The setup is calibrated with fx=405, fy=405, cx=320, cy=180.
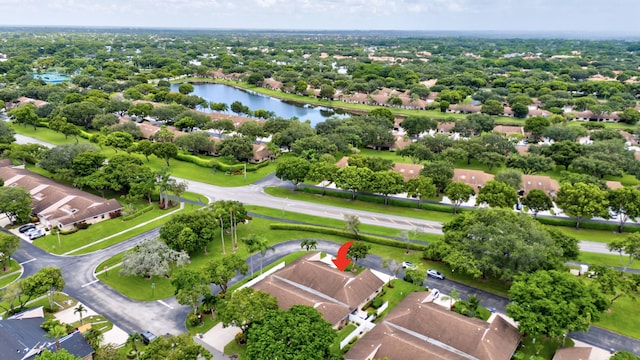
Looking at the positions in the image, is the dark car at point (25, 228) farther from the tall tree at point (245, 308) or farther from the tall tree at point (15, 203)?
the tall tree at point (245, 308)

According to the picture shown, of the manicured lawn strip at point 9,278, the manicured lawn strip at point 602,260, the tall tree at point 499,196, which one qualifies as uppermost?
the tall tree at point 499,196

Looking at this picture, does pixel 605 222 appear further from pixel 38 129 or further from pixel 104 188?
pixel 38 129

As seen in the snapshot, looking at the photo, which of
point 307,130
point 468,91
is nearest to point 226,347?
point 307,130

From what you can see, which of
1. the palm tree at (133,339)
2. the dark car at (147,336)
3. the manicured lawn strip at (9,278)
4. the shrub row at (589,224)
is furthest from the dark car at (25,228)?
the shrub row at (589,224)

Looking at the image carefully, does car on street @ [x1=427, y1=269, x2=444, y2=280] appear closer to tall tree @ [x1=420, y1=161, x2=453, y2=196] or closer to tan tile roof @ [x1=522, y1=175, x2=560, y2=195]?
tall tree @ [x1=420, y1=161, x2=453, y2=196]

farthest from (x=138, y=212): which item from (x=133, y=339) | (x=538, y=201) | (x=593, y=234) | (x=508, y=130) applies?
(x=508, y=130)

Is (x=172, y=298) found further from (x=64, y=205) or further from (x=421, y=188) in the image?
(x=421, y=188)

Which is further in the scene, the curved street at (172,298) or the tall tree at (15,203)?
the tall tree at (15,203)
